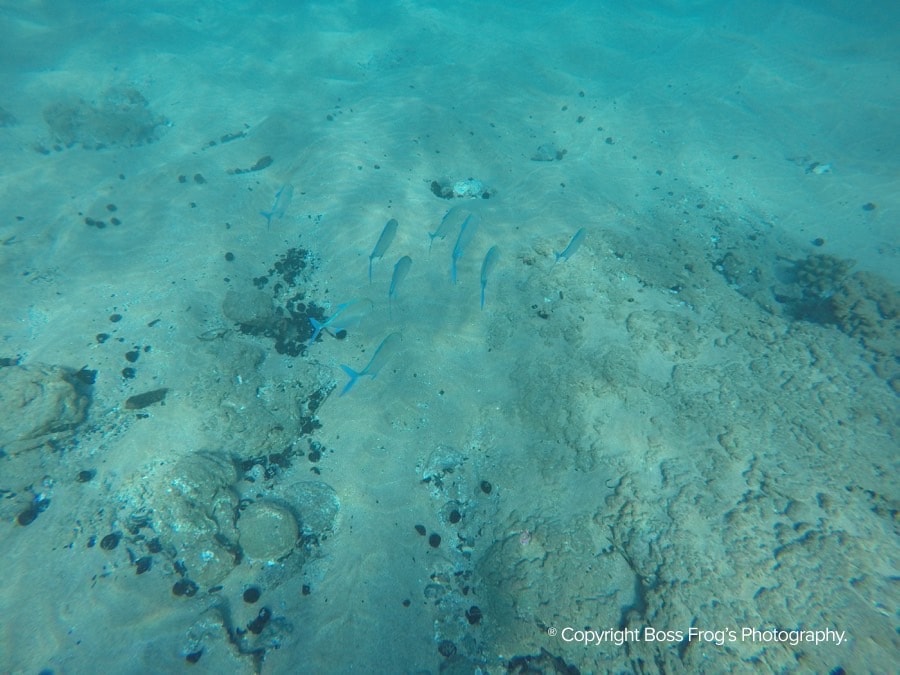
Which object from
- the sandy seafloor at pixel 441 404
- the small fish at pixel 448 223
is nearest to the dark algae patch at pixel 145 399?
the sandy seafloor at pixel 441 404

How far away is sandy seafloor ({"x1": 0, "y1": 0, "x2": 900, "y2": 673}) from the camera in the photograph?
4.79 metres

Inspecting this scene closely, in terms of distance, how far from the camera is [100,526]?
5484mm

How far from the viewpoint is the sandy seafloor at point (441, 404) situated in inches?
189

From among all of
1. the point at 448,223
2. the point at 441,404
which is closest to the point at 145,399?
the point at 441,404

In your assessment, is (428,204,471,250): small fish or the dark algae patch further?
(428,204,471,250): small fish

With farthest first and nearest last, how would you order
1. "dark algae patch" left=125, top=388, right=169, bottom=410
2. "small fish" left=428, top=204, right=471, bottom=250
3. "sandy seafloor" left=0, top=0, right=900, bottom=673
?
"small fish" left=428, top=204, right=471, bottom=250
"dark algae patch" left=125, top=388, right=169, bottom=410
"sandy seafloor" left=0, top=0, right=900, bottom=673

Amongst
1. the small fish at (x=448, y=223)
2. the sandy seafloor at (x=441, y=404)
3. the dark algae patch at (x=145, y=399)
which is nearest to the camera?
the sandy seafloor at (x=441, y=404)

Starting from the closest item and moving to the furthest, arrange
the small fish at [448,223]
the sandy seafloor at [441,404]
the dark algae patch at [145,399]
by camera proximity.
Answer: the sandy seafloor at [441,404] → the dark algae patch at [145,399] → the small fish at [448,223]

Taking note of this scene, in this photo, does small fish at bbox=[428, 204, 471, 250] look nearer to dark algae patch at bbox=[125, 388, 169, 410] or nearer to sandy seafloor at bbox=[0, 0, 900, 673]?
sandy seafloor at bbox=[0, 0, 900, 673]

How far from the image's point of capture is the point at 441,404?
6.86 metres

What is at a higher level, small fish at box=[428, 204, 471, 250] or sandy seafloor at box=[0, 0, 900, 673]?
small fish at box=[428, 204, 471, 250]

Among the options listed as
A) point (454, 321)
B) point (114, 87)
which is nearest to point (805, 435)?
point (454, 321)

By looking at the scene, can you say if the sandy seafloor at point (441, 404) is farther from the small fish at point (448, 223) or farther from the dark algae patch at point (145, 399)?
the small fish at point (448, 223)

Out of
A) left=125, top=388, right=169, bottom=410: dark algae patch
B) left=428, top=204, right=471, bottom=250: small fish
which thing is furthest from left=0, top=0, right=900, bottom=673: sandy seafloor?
left=428, top=204, right=471, bottom=250: small fish
